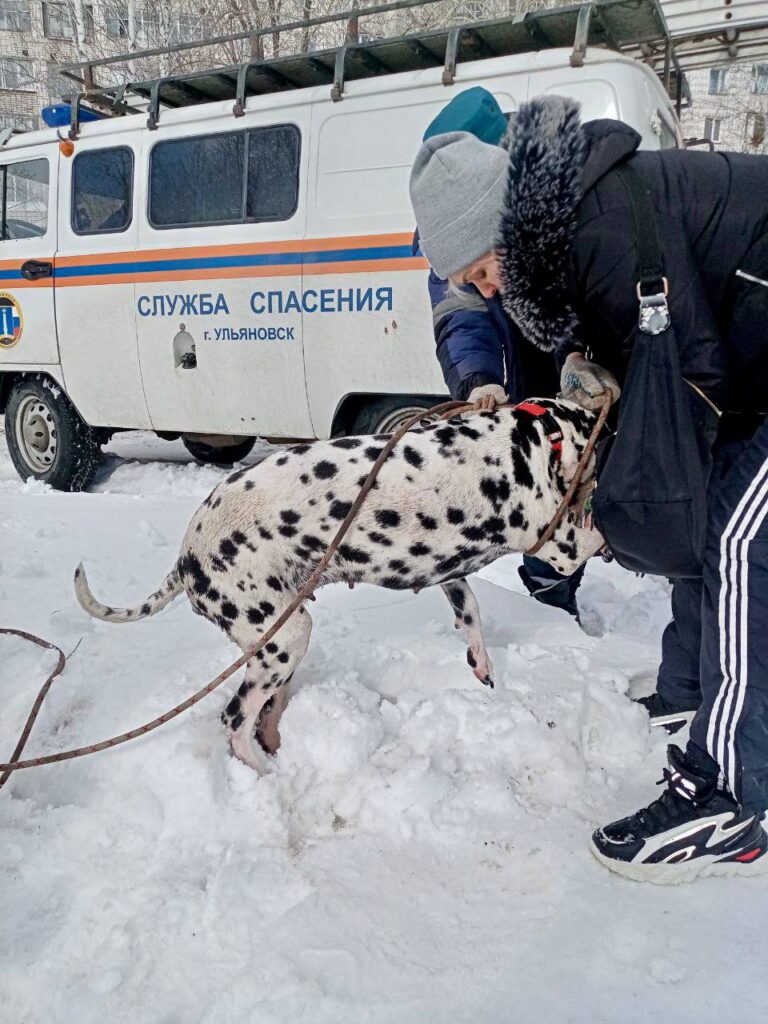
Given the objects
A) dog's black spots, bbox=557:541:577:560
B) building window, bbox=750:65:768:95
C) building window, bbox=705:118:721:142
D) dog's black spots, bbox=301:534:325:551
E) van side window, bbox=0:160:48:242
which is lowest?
→ dog's black spots, bbox=557:541:577:560

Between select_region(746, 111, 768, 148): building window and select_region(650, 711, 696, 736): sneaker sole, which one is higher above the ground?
select_region(746, 111, 768, 148): building window

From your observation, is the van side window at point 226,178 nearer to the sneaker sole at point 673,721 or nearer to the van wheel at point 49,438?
the van wheel at point 49,438

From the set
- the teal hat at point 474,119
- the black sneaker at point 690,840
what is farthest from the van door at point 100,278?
the black sneaker at point 690,840

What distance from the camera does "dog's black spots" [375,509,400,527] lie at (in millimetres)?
2443

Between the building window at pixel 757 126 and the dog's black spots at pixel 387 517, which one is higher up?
the building window at pixel 757 126

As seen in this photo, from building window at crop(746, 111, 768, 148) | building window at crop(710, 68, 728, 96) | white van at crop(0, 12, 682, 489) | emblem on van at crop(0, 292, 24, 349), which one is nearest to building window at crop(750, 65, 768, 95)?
building window at crop(710, 68, 728, 96)

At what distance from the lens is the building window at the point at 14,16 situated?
81.9ft

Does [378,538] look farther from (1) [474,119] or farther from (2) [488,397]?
(1) [474,119]

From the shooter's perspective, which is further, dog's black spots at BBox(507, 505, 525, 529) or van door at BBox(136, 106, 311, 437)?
van door at BBox(136, 106, 311, 437)

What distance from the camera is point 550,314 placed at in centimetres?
177

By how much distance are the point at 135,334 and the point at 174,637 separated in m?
3.51

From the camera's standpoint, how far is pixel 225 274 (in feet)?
18.3

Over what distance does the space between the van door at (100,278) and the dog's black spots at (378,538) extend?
4291mm

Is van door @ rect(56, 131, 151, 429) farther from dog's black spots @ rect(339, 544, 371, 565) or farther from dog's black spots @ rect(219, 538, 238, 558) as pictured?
dog's black spots @ rect(339, 544, 371, 565)
